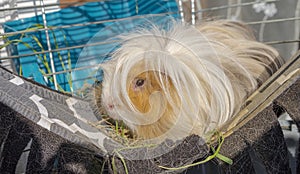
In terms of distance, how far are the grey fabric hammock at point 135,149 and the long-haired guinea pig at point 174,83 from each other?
14 cm

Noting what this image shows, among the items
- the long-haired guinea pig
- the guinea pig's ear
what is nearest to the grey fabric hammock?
the long-haired guinea pig

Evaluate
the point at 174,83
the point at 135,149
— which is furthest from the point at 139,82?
the point at 135,149

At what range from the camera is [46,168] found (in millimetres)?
934

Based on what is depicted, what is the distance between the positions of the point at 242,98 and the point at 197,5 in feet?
3.91

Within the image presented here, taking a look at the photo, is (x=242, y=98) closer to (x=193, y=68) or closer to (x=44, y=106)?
(x=193, y=68)

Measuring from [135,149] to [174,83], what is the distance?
0.26m

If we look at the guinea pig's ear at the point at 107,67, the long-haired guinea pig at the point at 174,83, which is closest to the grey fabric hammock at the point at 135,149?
the long-haired guinea pig at the point at 174,83

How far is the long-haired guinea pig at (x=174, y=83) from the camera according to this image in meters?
1.12

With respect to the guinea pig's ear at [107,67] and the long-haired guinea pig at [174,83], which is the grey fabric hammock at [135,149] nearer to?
the long-haired guinea pig at [174,83]

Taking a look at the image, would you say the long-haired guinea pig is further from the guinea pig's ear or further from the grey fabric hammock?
the grey fabric hammock

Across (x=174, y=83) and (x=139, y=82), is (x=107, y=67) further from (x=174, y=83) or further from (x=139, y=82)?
(x=174, y=83)

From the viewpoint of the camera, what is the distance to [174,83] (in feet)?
3.70

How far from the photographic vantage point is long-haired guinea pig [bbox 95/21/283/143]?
1124 millimetres

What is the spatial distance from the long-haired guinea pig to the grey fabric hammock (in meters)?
0.14
